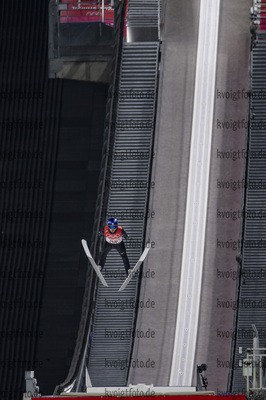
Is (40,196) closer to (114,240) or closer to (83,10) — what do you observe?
(83,10)

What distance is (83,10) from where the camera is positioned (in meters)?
47.8

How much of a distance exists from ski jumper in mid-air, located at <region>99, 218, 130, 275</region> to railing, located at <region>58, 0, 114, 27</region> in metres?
11.4

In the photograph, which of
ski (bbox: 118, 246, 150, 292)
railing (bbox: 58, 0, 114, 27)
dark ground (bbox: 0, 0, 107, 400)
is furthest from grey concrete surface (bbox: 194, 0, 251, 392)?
dark ground (bbox: 0, 0, 107, 400)

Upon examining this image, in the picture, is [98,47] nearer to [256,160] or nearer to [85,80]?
[85,80]

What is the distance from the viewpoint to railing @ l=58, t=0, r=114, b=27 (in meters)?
47.7

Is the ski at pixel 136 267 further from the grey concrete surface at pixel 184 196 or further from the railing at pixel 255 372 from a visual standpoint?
the railing at pixel 255 372

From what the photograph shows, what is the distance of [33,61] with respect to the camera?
49.6 m

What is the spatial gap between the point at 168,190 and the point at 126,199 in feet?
4.37

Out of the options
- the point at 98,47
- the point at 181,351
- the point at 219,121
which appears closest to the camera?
the point at 181,351

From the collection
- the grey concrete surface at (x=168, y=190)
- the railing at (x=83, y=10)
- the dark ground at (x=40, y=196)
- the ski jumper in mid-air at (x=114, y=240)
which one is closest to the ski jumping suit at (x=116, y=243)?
the ski jumper in mid-air at (x=114, y=240)

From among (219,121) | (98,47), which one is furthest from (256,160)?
(98,47)

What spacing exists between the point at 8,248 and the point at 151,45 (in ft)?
26.3

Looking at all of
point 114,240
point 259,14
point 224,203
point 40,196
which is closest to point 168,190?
point 224,203

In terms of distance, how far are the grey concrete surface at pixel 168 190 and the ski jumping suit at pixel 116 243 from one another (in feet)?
7.97
